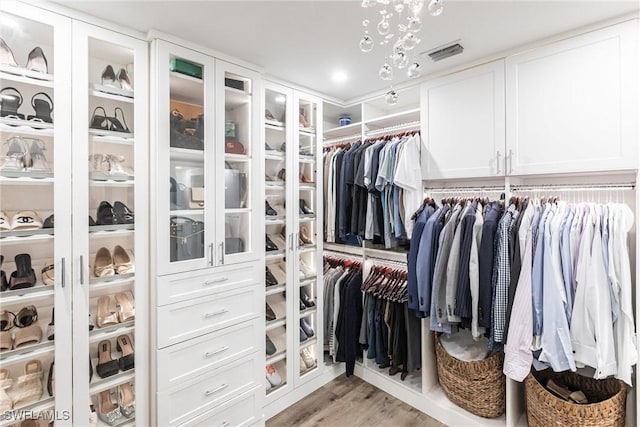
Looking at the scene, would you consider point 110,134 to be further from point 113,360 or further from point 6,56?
point 113,360

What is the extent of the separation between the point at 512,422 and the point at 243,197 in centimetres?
222

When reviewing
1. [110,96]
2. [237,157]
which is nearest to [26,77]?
[110,96]

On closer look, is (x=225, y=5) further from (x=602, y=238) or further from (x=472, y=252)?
(x=602, y=238)

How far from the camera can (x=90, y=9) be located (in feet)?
5.18

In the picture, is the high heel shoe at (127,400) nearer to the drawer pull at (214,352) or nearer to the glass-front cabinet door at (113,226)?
the glass-front cabinet door at (113,226)

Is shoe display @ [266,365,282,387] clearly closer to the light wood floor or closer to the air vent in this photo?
the light wood floor

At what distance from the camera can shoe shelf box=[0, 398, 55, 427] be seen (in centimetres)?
145

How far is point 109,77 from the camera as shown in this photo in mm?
1771

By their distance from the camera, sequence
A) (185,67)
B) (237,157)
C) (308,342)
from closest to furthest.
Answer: (185,67) → (237,157) → (308,342)

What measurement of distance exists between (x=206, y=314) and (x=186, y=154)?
0.97 m

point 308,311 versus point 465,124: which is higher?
point 465,124

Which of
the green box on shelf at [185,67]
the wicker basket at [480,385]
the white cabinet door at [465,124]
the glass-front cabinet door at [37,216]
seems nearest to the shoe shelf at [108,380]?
the glass-front cabinet door at [37,216]

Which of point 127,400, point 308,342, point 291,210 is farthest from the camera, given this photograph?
point 308,342

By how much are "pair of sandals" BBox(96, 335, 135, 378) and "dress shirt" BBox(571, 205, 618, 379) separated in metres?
2.34
